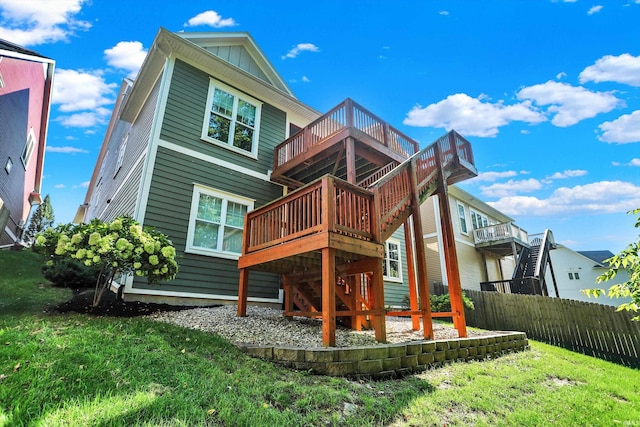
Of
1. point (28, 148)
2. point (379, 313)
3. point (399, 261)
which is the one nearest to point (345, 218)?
point (379, 313)

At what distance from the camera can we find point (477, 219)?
63.2ft

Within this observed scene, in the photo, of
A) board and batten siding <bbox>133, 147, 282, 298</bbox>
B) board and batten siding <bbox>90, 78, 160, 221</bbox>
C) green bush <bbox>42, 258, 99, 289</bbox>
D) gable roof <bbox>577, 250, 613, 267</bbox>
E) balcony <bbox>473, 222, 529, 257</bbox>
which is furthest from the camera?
gable roof <bbox>577, 250, 613, 267</bbox>

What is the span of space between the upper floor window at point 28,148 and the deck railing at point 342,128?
12.9 metres

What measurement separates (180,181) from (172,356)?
5400 mm

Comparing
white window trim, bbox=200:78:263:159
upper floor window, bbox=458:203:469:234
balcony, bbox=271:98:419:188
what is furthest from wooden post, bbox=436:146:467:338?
upper floor window, bbox=458:203:469:234

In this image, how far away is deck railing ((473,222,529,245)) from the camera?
1671 centimetres

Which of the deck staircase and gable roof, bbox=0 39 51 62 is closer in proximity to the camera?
gable roof, bbox=0 39 51 62

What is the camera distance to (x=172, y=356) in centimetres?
337

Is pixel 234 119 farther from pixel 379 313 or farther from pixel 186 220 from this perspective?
pixel 379 313

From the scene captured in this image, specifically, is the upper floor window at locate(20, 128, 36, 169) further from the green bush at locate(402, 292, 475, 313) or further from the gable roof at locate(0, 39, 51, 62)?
the green bush at locate(402, 292, 475, 313)

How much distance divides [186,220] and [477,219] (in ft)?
56.7

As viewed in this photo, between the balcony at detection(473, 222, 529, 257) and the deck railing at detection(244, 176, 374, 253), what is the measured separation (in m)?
14.2

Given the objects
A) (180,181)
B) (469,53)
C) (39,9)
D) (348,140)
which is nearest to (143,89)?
(39,9)

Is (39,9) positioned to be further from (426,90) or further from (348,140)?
(426,90)
